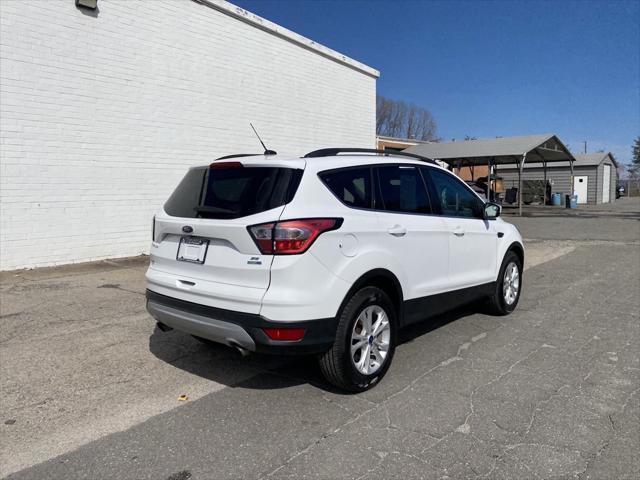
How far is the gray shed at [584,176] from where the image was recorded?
120 feet

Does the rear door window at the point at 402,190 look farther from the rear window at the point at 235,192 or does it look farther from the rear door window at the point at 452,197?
the rear window at the point at 235,192

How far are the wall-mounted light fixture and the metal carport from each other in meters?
20.2

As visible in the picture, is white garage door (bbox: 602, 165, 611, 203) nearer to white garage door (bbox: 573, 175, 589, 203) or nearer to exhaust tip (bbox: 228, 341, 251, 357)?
white garage door (bbox: 573, 175, 589, 203)


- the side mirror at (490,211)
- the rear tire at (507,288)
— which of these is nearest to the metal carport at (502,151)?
the rear tire at (507,288)

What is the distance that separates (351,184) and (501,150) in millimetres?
23997

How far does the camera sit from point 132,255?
1048cm

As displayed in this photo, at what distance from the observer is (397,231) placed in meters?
4.04

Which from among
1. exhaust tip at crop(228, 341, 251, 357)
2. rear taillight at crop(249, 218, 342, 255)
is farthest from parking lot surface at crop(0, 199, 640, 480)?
rear taillight at crop(249, 218, 342, 255)

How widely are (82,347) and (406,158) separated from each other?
144 inches

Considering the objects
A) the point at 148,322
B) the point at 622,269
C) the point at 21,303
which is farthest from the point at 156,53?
the point at 622,269

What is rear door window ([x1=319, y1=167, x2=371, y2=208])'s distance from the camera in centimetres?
366

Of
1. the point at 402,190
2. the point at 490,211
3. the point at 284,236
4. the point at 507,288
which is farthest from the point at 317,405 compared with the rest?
the point at 507,288

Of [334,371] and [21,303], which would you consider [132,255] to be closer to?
[21,303]

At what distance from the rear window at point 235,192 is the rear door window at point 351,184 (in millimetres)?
296
